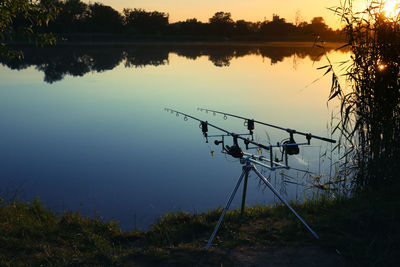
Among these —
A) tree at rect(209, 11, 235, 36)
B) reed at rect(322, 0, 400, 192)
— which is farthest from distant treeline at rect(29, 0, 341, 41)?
reed at rect(322, 0, 400, 192)

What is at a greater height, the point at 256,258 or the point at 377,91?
the point at 377,91

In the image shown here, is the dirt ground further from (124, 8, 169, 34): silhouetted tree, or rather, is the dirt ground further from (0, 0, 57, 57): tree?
(124, 8, 169, 34): silhouetted tree

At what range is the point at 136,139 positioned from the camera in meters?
12.2

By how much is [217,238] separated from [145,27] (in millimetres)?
87439

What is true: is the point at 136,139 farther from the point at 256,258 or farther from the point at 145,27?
the point at 145,27

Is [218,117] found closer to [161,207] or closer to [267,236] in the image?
[161,207]

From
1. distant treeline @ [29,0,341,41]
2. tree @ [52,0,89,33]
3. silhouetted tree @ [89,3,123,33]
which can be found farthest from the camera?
silhouetted tree @ [89,3,123,33]

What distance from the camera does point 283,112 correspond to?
15.8m

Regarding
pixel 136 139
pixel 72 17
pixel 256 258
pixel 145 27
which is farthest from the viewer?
pixel 145 27

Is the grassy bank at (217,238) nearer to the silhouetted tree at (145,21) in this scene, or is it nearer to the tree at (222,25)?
the silhouetted tree at (145,21)

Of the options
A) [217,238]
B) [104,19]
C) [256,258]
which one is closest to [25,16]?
[217,238]

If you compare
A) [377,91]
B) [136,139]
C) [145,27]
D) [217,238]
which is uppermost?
[145,27]

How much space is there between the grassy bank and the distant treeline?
6868 cm

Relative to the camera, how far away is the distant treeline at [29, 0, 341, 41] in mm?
76500
